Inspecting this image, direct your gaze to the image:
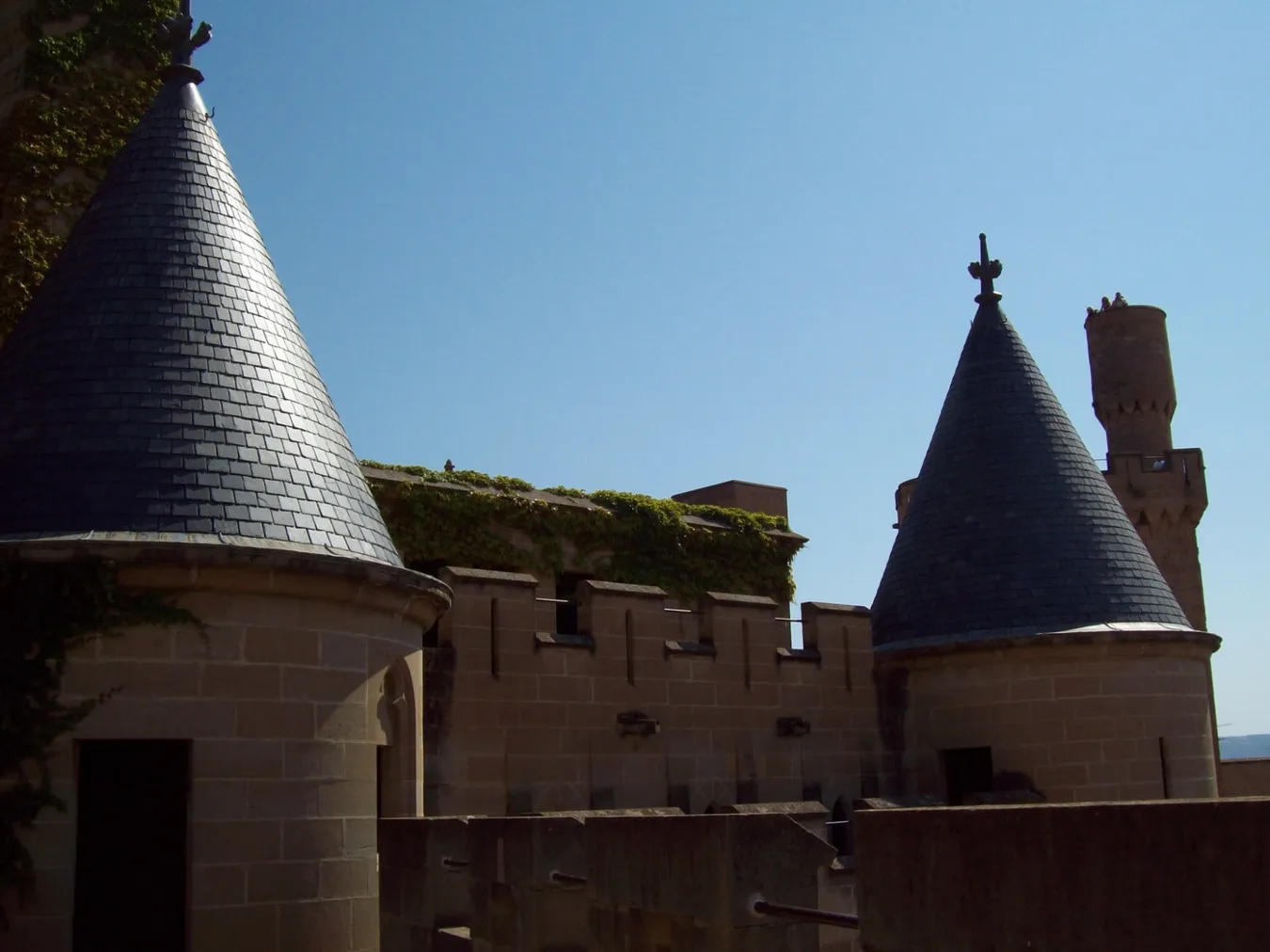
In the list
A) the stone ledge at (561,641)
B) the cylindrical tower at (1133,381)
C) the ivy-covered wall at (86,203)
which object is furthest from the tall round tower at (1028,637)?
the cylindrical tower at (1133,381)

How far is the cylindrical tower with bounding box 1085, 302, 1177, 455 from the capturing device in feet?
108

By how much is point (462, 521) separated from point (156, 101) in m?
5.46

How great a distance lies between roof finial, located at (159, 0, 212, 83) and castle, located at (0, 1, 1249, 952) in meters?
0.04

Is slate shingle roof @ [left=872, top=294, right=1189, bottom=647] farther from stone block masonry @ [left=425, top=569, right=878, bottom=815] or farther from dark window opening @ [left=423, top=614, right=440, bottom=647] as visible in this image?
dark window opening @ [left=423, top=614, right=440, bottom=647]

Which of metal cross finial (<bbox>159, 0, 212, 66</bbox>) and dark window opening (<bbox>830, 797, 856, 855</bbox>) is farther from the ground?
metal cross finial (<bbox>159, 0, 212, 66</bbox>)

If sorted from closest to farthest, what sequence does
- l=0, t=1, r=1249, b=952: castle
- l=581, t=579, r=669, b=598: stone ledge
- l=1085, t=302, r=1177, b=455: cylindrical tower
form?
1. l=0, t=1, r=1249, b=952: castle
2. l=581, t=579, r=669, b=598: stone ledge
3. l=1085, t=302, r=1177, b=455: cylindrical tower

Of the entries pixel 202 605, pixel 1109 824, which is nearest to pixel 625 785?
pixel 202 605

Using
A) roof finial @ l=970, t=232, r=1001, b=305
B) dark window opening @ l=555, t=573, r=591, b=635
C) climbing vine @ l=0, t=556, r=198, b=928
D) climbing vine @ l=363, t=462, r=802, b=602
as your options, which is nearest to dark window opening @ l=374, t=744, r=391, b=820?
climbing vine @ l=0, t=556, r=198, b=928

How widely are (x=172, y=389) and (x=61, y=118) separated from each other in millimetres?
5762

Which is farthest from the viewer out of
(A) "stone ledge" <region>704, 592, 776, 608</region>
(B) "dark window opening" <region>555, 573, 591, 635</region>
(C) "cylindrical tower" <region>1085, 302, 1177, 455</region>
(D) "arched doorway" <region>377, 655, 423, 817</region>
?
(C) "cylindrical tower" <region>1085, 302, 1177, 455</region>

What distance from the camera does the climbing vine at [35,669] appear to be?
7746 mm

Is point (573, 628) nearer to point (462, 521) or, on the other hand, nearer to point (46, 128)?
point (462, 521)

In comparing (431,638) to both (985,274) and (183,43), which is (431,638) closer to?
(183,43)

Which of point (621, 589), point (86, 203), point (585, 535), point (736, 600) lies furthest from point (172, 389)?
point (585, 535)
